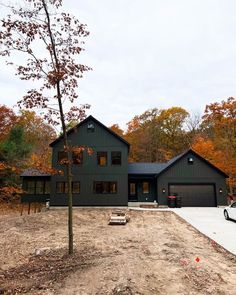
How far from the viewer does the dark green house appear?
72.4 feet

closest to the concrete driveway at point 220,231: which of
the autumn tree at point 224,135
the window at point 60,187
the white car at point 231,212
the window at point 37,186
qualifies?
the white car at point 231,212

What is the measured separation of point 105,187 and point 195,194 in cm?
887

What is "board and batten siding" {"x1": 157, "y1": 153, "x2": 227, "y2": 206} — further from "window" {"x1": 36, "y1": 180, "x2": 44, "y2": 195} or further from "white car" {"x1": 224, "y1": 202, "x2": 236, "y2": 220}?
"window" {"x1": 36, "y1": 180, "x2": 44, "y2": 195}

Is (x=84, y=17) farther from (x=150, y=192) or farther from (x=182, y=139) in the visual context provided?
(x=182, y=139)

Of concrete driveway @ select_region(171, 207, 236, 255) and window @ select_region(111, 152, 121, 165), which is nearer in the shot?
concrete driveway @ select_region(171, 207, 236, 255)

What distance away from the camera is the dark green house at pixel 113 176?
869 inches

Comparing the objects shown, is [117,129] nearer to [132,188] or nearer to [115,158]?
[132,188]

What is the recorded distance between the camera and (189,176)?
23.1 m

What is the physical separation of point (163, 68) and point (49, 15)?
69.9ft

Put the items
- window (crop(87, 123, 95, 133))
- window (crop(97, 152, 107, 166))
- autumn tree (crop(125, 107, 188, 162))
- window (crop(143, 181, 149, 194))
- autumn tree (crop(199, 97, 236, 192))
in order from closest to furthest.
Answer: window (crop(97, 152, 107, 166)) → window (crop(87, 123, 95, 133)) → window (crop(143, 181, 149, 194)) → autumn tree (crop(199, 97, 236, 192)) → autumn tree (crop(125, 107, 188, 162))

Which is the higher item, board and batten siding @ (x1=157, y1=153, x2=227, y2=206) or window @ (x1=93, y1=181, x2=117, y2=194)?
board and batten siding @ (x1=157, y1=153, x2=227, y2=206)

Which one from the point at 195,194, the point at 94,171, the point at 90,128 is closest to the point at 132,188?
the point at 94,171

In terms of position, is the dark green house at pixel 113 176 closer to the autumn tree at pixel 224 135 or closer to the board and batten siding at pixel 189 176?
the board and batten siding at pixel 189 176

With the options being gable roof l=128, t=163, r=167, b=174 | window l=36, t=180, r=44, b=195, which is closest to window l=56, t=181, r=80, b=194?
window l=36, t=180, r=44, b=195
